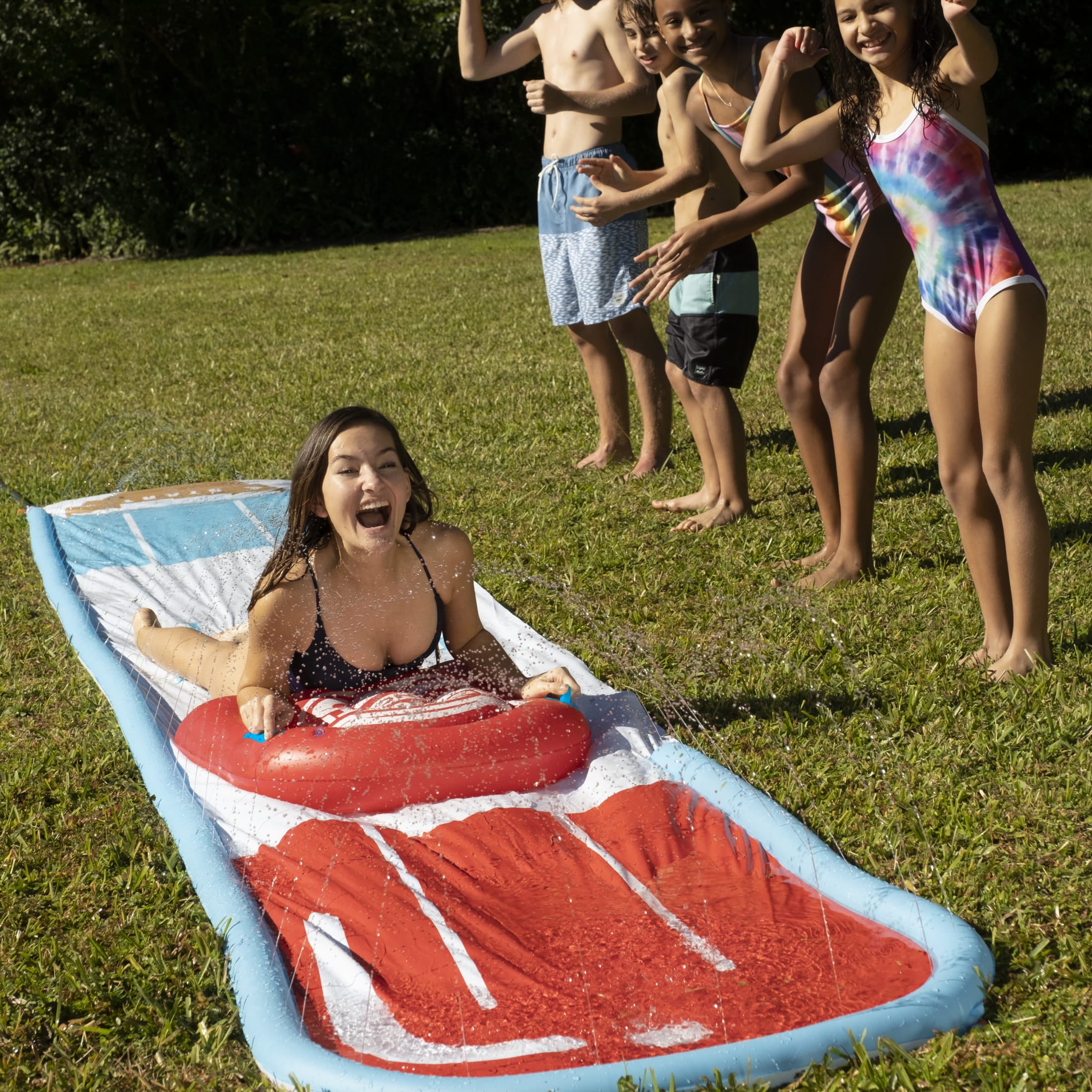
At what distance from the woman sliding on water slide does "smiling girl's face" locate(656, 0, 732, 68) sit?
1888 mm

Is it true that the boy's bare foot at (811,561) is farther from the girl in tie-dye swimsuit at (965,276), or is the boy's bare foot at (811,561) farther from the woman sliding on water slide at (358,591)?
the woman sliding on water slide at (358,591)

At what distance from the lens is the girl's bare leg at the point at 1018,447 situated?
3119mm

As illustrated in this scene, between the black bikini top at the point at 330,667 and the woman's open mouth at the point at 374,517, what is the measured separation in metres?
0.23

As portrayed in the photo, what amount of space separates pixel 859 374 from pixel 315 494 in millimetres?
1813

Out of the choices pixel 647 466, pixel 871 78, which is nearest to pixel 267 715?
pixel 871 78

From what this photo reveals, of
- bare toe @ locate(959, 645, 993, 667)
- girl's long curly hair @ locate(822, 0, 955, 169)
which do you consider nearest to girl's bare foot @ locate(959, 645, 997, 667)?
bare toe @ locate(959, 645, 993, 667)

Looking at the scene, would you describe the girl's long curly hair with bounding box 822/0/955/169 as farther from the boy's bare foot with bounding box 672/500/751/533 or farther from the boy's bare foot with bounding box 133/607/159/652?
the boy's bare foot with bounding box 133/607/159/652

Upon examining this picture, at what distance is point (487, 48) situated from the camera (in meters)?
6.00

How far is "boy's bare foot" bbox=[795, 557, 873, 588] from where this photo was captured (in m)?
4.24

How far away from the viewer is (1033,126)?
859 inches

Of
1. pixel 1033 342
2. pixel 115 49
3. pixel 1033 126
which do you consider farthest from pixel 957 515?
pixel 1033 126

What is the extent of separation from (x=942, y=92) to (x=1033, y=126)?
68.6ft

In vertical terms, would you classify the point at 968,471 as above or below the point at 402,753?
above

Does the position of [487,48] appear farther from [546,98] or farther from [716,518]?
[716,518]
